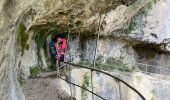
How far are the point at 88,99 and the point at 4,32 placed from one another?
785 centimetres

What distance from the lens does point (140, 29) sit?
55.0 feet

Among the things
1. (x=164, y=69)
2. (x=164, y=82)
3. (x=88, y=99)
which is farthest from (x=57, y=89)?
(x=164, y=69)

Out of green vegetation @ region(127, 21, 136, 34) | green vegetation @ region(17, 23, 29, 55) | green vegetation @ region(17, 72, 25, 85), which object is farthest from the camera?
green vegetation @ region(127, 21, 136, 34)

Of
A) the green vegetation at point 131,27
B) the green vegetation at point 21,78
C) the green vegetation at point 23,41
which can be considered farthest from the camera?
the green vegetation at point 131,27

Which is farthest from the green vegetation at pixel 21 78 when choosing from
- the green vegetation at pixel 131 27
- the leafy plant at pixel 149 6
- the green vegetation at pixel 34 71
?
the leafy plant at pixel 149 6

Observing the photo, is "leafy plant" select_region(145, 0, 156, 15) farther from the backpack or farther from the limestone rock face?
the backpack

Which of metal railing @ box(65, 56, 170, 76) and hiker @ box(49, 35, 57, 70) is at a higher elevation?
hiker @ box(49, 35, 57, 70)

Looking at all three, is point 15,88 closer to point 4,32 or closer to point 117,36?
point 4,32

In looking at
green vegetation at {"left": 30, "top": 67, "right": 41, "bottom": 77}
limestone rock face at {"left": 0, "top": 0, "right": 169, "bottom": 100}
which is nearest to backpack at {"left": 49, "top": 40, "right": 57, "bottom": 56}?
limestone rock face at {"left": 0, "top": 0, "right": 169, "bottom": 100}

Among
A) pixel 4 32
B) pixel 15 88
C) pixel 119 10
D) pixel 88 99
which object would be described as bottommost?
pixel 88 99

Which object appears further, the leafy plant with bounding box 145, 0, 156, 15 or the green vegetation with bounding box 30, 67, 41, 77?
the leafy plant with bounding box 145, 0, 156, 15

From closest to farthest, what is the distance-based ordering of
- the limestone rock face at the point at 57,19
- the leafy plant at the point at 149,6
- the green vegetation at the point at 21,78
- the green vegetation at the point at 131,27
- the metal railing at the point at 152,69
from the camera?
1. the limestone rock face at the point at 57,19
2. the green vegetation at the point at 21,78
3. the green vegetation at the point at 131,27
4. the leafy plant at the point at 149,6
5. the metal railing at the point at 152,69

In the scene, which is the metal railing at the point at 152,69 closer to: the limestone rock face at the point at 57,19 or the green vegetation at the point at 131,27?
the limestone rock face at the point at 57,19

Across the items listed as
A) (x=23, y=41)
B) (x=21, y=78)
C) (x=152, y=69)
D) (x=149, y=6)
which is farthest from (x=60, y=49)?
(x=152, y=69)
